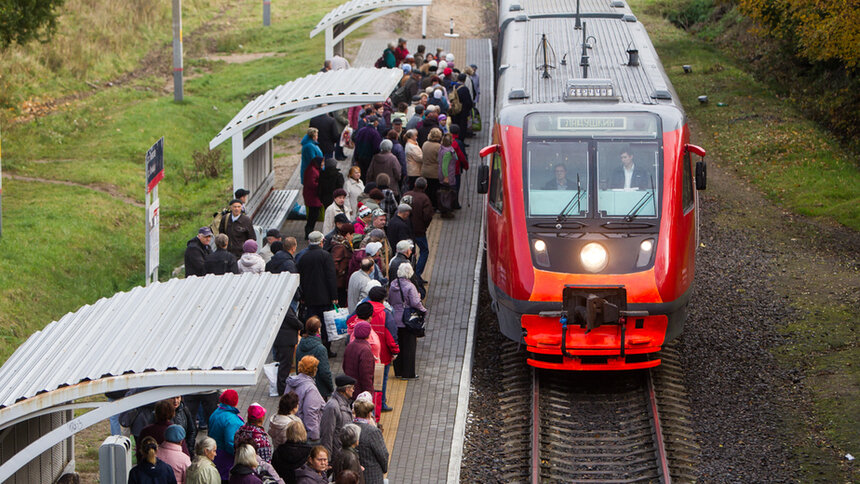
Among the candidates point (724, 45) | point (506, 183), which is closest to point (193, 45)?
point (724, 45)

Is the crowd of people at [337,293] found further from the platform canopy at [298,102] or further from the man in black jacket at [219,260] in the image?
the platform canopy at [298,102]

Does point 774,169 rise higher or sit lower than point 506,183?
lower

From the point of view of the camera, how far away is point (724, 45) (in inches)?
1492

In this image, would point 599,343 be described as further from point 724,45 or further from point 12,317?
point 724,45

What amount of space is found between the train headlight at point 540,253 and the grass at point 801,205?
3.39 meters

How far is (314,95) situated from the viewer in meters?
18.5

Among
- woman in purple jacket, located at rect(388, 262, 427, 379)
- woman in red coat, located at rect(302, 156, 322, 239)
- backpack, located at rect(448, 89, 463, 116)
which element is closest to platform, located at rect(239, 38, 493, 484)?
woman in purple jacket, located at rect(388, 262, 427, 379)

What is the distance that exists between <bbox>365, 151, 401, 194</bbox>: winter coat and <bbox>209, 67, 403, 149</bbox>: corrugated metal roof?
0.94 meters

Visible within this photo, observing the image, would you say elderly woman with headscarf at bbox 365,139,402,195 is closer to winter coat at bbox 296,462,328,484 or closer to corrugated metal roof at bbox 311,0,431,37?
corrugated metal roof at bbox 311,0,431,37

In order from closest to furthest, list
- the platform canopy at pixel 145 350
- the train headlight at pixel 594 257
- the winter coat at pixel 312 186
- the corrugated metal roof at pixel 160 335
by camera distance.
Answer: the platform canopy at pixel 145 350 → the corrugated metal roof at pixel 160 335 → the train headlight at pixel 594 257 → the winter coat at pixel 312 186

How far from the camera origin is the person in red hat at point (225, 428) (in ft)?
34.0

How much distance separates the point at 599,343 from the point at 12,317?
9026 millimetres

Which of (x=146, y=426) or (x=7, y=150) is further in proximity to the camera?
(x=7, y=150)

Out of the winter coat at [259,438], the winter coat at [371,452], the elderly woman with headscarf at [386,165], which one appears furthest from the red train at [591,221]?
the winter coat at [259,438]
